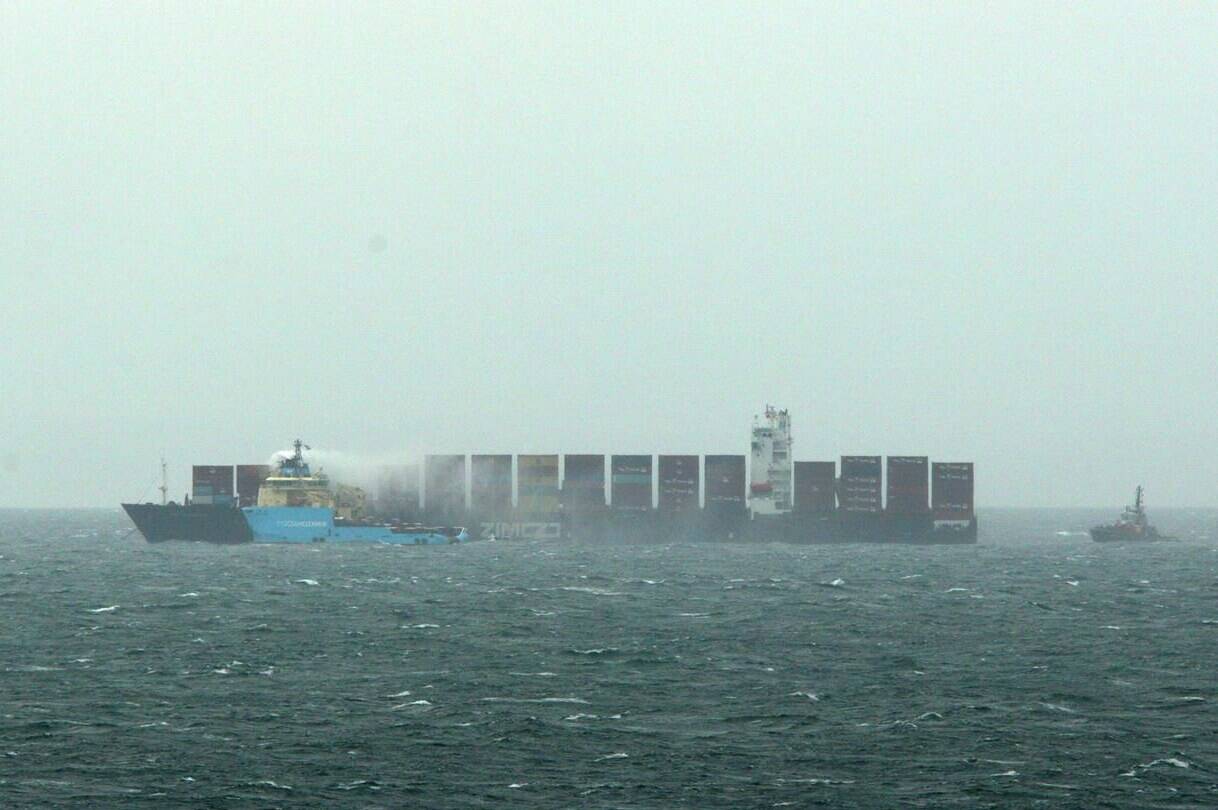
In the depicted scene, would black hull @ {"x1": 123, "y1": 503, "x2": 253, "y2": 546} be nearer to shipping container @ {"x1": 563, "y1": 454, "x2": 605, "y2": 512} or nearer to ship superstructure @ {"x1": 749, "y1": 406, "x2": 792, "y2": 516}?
shipping container @ {"x1": 563, "y1": 454, "x2": 605, "y2": 512}

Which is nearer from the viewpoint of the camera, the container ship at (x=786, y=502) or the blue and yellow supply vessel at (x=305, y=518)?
the blue and yellow supply vessel at (x=305, y=518)

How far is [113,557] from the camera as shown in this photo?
125375 millimetres

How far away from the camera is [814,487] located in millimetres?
154375

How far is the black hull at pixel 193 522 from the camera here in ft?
445

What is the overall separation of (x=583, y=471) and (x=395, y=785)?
12521 cm

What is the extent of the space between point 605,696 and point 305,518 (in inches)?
3817

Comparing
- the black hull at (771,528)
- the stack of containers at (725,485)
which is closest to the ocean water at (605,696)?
the black hull at (771,528)

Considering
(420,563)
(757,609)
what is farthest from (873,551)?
→ (757,609)

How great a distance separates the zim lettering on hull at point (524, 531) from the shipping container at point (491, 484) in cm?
205

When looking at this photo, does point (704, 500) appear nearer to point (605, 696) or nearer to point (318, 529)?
point (318, 529)

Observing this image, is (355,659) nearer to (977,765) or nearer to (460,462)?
(977,765)

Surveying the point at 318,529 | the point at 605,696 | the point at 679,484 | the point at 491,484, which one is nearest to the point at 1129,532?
the point at 679,484

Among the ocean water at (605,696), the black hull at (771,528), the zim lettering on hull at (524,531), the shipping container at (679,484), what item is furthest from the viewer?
the zim lettering on hull at (524,531)

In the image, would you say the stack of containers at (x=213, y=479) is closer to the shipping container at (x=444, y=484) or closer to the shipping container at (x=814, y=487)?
the shipping container at (x=444, y=484)
